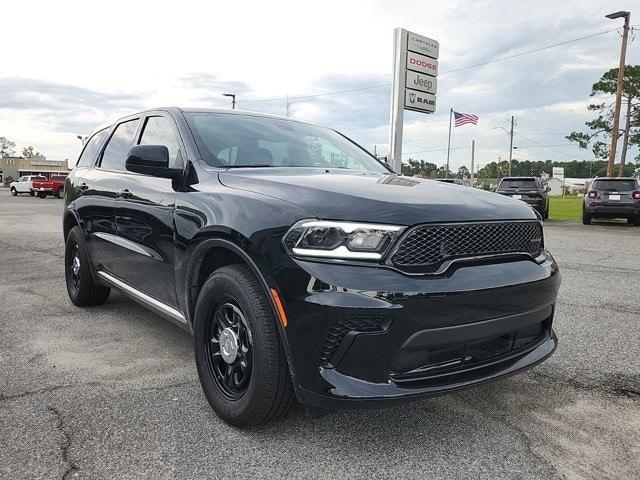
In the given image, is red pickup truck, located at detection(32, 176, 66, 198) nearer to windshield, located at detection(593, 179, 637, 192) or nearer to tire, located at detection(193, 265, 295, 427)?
windshield, located at detection(593, 179, 637, 192)

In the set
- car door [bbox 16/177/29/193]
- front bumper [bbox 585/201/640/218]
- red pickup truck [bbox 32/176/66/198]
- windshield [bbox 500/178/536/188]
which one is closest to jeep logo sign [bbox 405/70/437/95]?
windshield [bbox 500/178/536/188]

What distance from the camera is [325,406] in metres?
2.19

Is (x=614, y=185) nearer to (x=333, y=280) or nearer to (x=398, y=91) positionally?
(x=398, y=91)

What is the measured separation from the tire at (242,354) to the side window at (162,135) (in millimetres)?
1067

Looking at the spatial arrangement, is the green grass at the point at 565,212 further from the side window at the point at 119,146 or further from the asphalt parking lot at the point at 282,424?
the side window at the point at 119,146

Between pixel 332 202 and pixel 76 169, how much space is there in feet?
12.7

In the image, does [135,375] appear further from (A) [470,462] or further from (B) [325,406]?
(A) [470,462]

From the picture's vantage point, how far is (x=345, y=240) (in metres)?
2.23

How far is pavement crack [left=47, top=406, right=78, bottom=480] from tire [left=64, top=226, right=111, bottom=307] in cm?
212

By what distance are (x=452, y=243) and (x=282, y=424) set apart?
4.10 ft

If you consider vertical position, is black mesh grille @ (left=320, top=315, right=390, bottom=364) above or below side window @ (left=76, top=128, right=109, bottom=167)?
below

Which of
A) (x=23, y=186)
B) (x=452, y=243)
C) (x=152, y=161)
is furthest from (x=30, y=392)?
(x=23, y=186)

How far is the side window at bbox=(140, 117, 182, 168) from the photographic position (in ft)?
11.3

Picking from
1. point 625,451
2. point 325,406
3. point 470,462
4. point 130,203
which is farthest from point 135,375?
point 625,451
